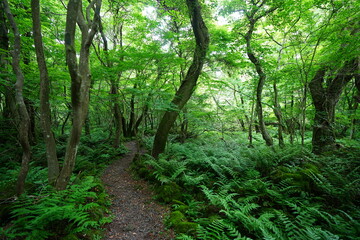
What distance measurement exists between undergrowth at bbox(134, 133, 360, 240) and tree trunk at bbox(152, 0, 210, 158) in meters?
1.83

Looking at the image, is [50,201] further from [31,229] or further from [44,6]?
[44,6]

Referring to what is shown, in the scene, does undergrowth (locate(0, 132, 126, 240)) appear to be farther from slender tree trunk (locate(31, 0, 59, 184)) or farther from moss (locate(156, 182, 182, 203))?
moss (locate(156, 182, 182, 203))

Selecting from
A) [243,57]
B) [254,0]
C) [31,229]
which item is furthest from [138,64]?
[31,229]

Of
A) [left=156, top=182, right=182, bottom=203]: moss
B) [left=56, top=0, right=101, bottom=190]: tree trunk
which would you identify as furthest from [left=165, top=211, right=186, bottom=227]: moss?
[left=56, top=0, right=101, bottom=190]: tree trunk

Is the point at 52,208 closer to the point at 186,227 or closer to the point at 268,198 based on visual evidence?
the point at 186,227

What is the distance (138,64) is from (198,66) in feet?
9.18

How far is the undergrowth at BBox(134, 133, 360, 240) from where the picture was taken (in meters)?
3.20

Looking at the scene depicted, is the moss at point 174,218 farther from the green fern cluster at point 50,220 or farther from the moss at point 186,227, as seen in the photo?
the green fern cluster at point 50,220

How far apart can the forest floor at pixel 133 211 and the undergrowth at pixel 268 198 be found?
1.09 feet

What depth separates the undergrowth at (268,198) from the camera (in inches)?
126

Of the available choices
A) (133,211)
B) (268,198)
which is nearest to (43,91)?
(133,211)

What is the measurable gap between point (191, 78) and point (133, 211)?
592cm

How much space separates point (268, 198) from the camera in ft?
14.8

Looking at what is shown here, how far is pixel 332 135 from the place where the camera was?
25.2 feet
